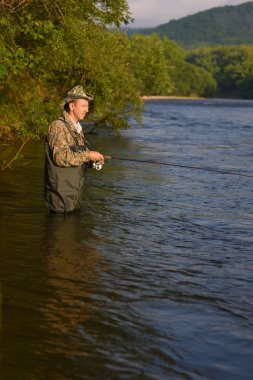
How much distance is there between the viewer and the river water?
14.6 feet

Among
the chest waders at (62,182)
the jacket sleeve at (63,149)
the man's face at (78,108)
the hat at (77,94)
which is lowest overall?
the chest waders at (62,182)

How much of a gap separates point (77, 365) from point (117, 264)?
8.23 ft

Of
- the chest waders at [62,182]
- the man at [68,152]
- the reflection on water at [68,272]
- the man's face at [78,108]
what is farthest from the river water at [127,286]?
the man's face at [78,108]

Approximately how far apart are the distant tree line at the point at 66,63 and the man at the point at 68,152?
235cm

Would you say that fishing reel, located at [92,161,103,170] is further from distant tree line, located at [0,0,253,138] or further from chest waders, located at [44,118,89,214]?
distant tree line, located at [0,0,253,138]

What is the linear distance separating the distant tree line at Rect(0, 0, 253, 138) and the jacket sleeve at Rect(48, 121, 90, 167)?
2.42 m

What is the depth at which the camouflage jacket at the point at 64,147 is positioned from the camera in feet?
25.4

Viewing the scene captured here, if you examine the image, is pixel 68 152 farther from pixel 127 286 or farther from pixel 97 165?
pixel 127 286

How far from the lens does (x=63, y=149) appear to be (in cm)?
773

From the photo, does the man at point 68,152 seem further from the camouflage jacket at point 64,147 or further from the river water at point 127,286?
the river water at point 127,286

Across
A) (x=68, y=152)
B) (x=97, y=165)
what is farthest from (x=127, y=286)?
(x=97, y=165)

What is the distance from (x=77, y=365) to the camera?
4332mm

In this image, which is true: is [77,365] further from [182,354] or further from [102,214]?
[102,214]

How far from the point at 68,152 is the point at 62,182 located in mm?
453
